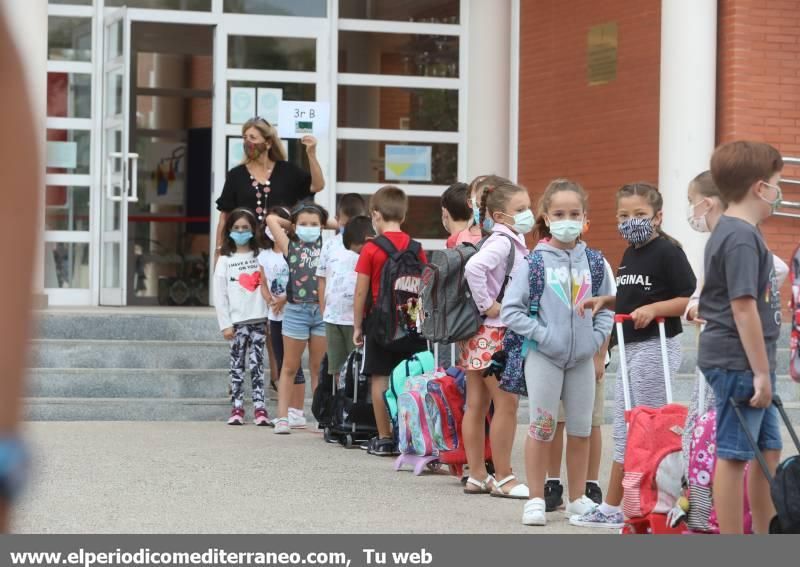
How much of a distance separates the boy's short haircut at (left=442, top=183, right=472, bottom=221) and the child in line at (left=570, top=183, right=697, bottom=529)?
81.4 inches

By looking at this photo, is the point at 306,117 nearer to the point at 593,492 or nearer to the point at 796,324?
the point at 593,492

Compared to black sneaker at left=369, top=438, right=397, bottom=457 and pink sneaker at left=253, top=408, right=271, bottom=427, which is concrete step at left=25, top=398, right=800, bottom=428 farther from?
black sneaker at left=369, top=438, right=397, bottom=457

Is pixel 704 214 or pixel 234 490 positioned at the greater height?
pixel 704 214

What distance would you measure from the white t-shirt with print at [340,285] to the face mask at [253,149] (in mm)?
1498

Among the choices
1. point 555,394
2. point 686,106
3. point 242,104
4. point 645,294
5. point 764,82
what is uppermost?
point 764,82

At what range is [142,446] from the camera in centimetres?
965

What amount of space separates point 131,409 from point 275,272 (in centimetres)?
166

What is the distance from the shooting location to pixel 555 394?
6461mm

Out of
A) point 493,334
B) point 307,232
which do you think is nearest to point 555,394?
point 493,334

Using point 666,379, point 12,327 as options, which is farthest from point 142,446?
point 12,327

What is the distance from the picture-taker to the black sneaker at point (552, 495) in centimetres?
706

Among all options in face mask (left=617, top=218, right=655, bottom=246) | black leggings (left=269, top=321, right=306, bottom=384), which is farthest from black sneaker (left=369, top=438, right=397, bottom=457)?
face mask (left=617, top=218, right=655, bottom=246)

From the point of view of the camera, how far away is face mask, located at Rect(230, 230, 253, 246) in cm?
1108

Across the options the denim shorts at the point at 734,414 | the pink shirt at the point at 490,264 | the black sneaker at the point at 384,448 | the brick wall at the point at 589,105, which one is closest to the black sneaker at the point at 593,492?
the pink shirt at the point at 490,264
